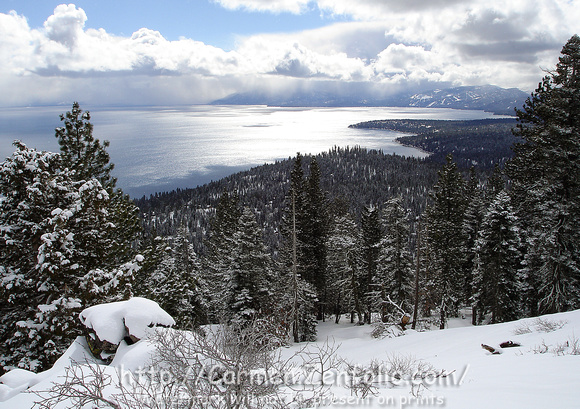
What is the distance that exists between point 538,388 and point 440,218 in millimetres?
17041

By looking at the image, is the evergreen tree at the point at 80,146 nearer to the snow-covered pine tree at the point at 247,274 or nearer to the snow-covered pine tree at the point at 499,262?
the snow-covered pine tree at the point at 247,274

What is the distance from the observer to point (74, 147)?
1436cm

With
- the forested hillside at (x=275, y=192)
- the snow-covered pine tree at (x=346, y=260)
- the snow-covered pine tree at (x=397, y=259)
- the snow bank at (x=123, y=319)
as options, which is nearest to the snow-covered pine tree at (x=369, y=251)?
the snow-covered pine tree at (x=346, y=260)

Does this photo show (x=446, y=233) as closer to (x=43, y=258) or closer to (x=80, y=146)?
(x=43, y=258)

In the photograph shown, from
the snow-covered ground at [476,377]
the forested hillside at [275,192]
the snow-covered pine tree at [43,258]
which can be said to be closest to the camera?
the snow-covered ground at [476,377]

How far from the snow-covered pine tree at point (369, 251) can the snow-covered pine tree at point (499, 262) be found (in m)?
8.22

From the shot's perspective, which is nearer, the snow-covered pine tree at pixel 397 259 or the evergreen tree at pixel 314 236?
the snow-covered pine tree at pixel 397 259

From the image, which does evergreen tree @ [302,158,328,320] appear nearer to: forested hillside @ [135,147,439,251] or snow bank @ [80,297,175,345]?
snow bank @ [80,297,175,345]

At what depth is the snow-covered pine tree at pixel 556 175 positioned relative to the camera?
1423cm

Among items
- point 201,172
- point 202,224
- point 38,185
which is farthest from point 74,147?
point 201,172

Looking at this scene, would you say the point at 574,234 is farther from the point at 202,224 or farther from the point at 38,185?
the point at 202,224

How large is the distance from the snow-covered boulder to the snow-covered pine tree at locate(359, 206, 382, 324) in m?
22.1

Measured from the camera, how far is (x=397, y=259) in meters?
24.1

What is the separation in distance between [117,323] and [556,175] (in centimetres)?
1853
